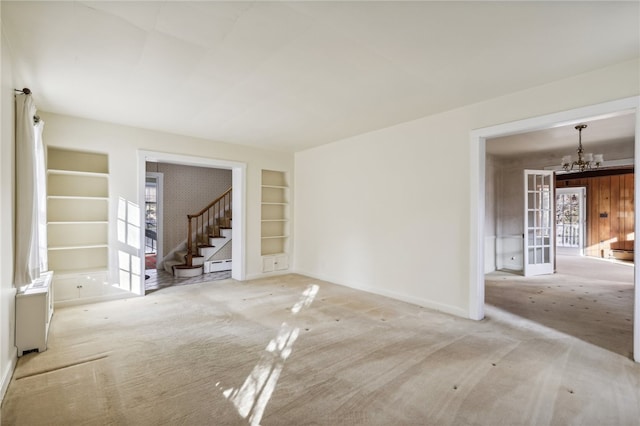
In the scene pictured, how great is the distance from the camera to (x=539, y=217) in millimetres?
7094

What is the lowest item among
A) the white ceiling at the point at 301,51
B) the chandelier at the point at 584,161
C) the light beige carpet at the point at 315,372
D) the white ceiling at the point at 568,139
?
the light beige carpet at the point at 315,372

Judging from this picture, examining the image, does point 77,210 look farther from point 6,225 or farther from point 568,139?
point 568,139

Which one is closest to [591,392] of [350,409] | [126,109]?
[350,409]

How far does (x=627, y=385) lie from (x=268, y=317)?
338 cm

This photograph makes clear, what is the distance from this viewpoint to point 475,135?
154 inches

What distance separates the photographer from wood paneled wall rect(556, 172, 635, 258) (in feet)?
30.6

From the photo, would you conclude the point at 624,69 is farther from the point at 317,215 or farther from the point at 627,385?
the point at 317,215

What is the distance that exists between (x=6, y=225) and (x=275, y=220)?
14.8 feet

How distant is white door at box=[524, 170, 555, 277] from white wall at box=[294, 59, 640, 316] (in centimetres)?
393

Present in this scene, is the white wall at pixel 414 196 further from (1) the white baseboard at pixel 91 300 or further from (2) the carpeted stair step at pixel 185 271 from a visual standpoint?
(1) the white baseboard at pixel 91 300

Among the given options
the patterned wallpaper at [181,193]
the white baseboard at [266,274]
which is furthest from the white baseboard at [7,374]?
the patterned wallpaper at [181,193]

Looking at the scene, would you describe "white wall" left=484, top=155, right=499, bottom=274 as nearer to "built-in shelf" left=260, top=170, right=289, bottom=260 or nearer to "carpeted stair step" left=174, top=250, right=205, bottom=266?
"built-in shelf" left=260, top=170, right=289, bottom=260

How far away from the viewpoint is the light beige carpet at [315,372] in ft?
6.73

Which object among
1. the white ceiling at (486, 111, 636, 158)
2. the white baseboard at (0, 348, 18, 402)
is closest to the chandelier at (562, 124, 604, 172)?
the white ceiling at (486, 111, 636, 158)
